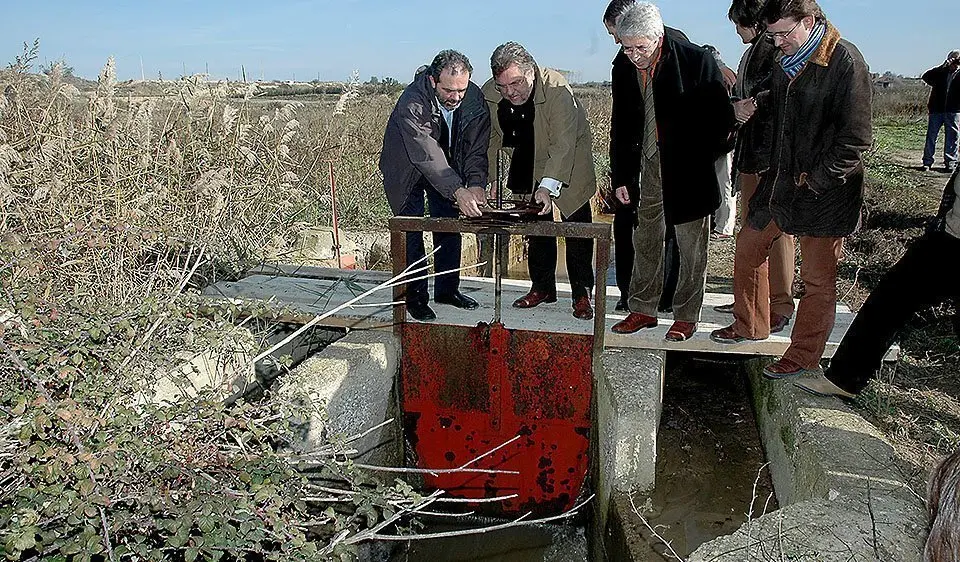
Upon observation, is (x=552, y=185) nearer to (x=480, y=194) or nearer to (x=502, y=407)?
(x=480, y=194)

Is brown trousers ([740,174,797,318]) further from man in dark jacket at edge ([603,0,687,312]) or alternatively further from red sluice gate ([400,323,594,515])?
red sluice gate ([400,323,594,515])

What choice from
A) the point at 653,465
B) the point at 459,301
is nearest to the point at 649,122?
the point at 459,301

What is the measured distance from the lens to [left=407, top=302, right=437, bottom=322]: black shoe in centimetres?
444

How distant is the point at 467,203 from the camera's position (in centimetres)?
394

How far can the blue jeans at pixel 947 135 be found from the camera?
11508 mm

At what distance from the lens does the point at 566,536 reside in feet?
14.5

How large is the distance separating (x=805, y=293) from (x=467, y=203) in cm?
165

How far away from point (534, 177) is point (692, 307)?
1.16 meters

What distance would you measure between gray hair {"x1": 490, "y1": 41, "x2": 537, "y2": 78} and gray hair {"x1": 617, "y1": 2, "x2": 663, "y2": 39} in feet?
1.94

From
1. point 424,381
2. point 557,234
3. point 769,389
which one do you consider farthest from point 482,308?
point 769,389

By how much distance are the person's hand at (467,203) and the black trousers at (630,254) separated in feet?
2.73

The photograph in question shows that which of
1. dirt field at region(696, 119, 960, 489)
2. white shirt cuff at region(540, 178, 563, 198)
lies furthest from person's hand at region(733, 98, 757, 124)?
dirt field at region(696, 119, 960, 489)

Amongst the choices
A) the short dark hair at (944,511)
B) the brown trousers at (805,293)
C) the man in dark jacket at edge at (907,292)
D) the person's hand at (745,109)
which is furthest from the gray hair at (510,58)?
the short dark hair at (944,511)

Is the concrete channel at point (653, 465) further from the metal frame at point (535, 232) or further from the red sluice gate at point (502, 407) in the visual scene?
the metal frame at point (535, 232)
